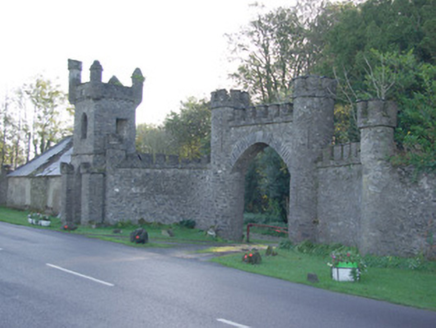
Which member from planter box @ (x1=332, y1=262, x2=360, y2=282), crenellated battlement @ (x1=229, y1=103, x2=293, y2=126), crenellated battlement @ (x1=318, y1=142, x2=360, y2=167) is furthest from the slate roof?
planter box @ (x1=332, y1=262, x2=360, y2=282)

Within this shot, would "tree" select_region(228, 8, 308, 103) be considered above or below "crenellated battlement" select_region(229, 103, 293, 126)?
above

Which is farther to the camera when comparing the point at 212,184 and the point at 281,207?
the point at 281,207

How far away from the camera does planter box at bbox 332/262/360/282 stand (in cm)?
1288

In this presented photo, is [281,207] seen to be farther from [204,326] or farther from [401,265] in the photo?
[204,326]

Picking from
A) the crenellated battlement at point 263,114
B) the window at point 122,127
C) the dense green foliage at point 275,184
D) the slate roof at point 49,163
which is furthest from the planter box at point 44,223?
the dense green foliage at point 275,184

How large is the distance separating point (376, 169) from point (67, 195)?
18.2m

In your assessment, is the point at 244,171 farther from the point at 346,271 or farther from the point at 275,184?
the point at 346,271

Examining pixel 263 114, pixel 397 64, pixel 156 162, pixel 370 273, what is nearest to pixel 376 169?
pixel 370 273

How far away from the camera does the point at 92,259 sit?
50.2 ft

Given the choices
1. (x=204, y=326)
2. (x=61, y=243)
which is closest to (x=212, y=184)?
(x=61, y=243)

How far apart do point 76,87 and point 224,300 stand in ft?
78.3

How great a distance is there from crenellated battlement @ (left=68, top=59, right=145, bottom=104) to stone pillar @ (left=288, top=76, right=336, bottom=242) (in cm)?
1312

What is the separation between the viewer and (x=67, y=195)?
28578 millimetres

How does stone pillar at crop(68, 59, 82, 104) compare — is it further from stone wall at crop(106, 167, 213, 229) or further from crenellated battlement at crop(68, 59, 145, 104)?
stone wall at crop(106, 167, 213, 229)
